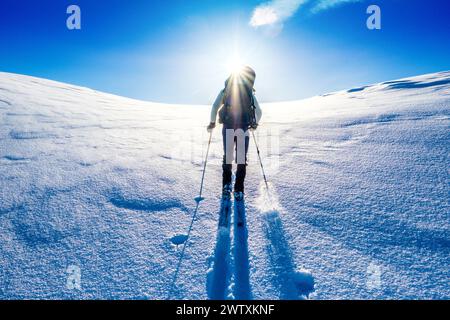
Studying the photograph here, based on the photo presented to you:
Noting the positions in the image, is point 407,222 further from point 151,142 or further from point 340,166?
point 151,142

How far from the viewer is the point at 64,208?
3365mm

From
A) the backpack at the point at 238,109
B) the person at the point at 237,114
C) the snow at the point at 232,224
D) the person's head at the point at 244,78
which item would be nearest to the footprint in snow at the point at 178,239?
the snow at the point at 232,224

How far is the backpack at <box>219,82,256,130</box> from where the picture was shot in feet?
13.4

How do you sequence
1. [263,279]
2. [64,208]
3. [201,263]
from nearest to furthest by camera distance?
[263,279] < [201,263] < [64,208]

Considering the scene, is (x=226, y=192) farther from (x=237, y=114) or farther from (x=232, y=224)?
(x=237, y=114)

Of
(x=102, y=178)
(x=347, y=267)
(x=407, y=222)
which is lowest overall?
(x=347, y=267)

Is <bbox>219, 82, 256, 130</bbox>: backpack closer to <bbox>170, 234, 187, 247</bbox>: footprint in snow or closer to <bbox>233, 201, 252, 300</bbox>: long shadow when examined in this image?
<bbox>233, 201, 252, 300</bbox>: long shadow

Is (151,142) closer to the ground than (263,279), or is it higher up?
higher up

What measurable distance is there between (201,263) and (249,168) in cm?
292

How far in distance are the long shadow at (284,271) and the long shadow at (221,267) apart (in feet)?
1.51

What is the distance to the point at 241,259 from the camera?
8.52ft

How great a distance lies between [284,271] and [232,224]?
3.14 ft
